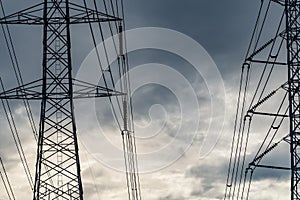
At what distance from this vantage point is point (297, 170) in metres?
41.5

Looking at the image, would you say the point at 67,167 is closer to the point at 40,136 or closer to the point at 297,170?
the point at 40,136

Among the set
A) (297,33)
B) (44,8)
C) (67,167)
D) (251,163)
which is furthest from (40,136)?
(297,33)

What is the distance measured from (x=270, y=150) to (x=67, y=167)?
→ 11.0 metres

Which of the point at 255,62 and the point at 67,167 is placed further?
the point at 255,62

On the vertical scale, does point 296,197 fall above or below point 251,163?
below

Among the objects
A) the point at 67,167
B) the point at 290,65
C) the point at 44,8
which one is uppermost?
the point at 44,8

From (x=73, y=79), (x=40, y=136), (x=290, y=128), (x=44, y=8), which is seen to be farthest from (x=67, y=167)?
(x=290, y=128)

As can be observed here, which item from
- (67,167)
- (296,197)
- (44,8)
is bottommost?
(296,197)

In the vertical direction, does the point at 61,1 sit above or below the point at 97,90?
above

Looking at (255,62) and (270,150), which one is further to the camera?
(255,62)

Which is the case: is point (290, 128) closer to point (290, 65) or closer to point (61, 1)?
point (290, 65)

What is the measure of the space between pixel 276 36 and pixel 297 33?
1.16 meters

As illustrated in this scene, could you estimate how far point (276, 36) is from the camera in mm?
42844

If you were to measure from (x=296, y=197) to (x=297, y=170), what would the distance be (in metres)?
1.42
